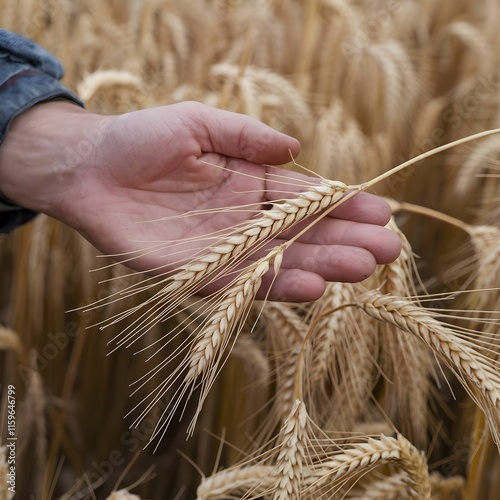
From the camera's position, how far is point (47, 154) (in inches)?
48.8

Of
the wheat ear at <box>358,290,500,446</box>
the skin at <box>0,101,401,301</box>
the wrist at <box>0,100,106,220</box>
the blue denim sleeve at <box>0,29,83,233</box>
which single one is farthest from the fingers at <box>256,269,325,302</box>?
the blue denim sleeve at <box>0,29,83,233</box>

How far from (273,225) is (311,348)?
306 mm

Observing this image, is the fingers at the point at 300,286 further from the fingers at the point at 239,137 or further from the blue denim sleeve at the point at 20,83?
the blue denim sleeve at the point at 20,83

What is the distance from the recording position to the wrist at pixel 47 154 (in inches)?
47.8

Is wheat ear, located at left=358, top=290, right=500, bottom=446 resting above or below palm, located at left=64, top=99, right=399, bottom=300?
below

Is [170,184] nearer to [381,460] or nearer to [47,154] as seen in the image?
[47,154]

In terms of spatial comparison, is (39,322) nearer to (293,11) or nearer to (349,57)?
(349,57)

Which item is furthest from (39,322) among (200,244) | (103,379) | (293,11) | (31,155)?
(293,11)

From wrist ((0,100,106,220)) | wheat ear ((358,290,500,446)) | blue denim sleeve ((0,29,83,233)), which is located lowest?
wheat ear ((358,290,500,446))

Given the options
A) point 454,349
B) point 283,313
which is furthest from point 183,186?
point 454,349

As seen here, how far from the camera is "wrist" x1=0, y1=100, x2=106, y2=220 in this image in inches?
47.8

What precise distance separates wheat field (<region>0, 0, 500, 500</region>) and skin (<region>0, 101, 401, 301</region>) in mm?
64

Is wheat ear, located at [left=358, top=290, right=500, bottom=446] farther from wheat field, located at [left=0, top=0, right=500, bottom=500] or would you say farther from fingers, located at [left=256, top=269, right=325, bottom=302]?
fingers, located at [left=256, top=269, right=325, bottom=302]

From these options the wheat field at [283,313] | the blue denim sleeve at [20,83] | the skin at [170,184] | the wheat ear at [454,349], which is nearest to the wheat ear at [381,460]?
the wheat field at [283,313]
